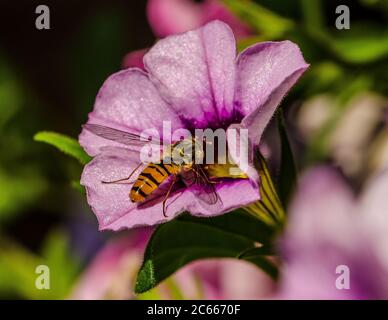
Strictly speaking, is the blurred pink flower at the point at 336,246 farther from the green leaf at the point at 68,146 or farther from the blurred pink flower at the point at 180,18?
the blurred pink flower at the point at 180,18

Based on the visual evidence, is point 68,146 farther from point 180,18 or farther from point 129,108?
point 180,18

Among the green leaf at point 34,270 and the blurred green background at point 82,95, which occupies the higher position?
the blurred green background at point 82,95

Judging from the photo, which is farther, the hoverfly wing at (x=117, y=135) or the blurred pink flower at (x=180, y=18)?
the blurred pink flower at (x=180, y=18)

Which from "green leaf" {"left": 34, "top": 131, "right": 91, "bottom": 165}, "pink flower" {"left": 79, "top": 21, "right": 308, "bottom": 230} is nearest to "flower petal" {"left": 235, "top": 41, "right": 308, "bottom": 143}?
"pink flower" {"left": 79, "top": 21, "right": 308, "bottom": 230}

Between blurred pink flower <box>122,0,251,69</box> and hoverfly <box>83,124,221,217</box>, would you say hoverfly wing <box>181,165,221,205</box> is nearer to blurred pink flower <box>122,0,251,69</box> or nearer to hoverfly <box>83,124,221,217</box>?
hoverfly <box>83,124,221,217</box>

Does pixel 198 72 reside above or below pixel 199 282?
above

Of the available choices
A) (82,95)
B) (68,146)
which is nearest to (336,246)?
(68,146)

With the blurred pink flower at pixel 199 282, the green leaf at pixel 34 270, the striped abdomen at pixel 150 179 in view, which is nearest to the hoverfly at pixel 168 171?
the striped abdomen at pixel 150 179
